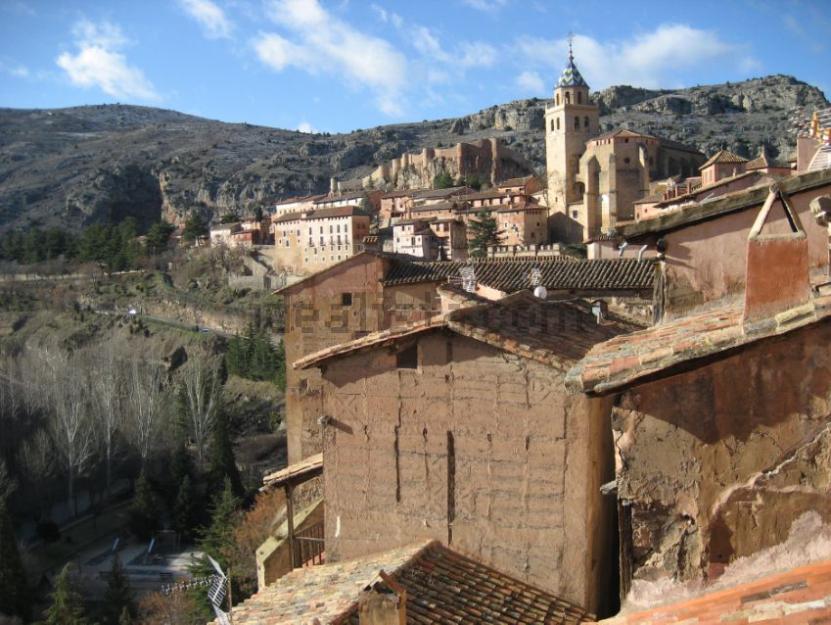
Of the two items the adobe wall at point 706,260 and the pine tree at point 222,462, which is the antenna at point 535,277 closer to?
the adobe wall at point 706,260

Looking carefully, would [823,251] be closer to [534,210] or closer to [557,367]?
[557,367]

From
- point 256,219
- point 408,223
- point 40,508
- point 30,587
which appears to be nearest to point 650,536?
point 30,587

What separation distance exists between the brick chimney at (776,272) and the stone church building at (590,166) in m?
53.3

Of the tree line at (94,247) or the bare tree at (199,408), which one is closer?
the bare tree at (199,408)

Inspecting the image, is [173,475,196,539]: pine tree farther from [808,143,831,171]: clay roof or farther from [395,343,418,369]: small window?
[808,143,831,171]: clay roof

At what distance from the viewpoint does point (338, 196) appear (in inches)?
3063

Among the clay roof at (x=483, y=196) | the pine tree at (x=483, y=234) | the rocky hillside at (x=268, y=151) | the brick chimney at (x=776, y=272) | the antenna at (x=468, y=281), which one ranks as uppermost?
the rocky hillside at (x=268, y=151)

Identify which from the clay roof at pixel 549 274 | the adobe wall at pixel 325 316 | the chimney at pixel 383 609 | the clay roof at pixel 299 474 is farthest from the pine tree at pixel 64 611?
the chimney at pixel 383 609

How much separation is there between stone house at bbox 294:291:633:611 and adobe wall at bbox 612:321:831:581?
222cm

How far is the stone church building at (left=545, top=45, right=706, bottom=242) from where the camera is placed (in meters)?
59.2

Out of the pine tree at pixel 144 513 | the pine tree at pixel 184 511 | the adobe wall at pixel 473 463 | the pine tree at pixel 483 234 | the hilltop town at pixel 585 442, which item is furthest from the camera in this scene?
the pine tree at pixel 483 234

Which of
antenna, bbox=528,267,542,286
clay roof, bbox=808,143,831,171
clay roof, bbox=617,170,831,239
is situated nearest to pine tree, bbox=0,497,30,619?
antenna, bbox=528,267,542,286

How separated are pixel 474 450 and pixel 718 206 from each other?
2.82 metres

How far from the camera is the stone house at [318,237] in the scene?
197ft
